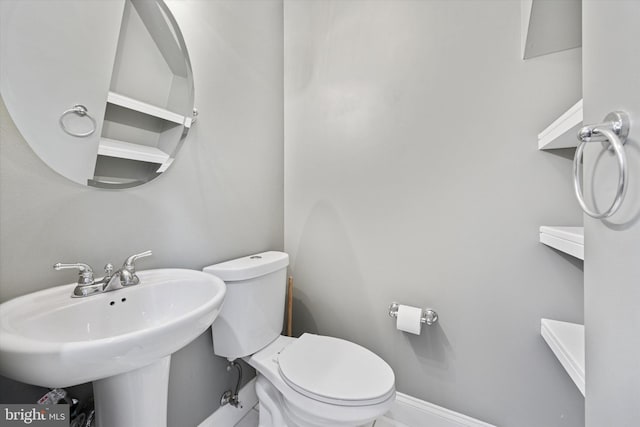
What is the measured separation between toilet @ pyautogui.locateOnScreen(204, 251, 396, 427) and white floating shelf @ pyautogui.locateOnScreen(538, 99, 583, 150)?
1.01m

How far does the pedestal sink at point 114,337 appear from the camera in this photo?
0.49 metres

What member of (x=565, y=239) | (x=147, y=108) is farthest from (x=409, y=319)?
(x=147, y=108)

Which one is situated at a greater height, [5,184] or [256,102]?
[256,102]

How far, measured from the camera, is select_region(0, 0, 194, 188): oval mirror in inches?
28.7

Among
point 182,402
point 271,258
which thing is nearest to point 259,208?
point 271,258

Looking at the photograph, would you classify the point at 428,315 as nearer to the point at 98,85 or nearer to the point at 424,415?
the point at 424,415

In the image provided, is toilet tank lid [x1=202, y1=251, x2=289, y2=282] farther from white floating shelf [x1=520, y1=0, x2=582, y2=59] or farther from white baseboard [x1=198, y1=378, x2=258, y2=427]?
white floating shelf [x1=520, y1=0, x2=582, y2=59]

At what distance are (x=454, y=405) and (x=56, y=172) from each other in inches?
69.8

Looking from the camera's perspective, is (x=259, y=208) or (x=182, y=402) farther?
(x=259, y=208)

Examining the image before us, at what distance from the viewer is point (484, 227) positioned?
45.1 inches

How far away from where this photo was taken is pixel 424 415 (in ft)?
4.13

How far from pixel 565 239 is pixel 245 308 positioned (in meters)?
1.18

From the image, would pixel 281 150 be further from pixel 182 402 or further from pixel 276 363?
pixel 182 402

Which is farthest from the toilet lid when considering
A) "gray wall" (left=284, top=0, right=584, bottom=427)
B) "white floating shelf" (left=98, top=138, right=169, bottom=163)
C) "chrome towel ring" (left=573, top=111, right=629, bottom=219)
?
"white floating shelf" (left=98, top=138, right=169, bottom=163)
